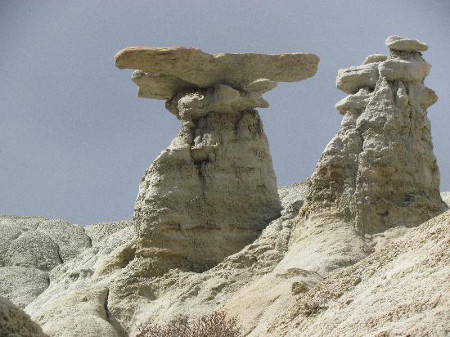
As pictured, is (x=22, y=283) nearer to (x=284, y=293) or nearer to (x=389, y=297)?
(x=284, y=293)

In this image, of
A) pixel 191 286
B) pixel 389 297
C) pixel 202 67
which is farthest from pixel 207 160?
pixel 389 297

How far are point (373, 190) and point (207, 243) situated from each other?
486cm

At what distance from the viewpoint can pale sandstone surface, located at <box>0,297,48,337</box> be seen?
8508mm

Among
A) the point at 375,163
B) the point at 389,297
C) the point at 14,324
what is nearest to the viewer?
the point at 14,324

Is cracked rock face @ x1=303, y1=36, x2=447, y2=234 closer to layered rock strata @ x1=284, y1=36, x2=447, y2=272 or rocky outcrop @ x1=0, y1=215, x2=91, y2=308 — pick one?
layered rock strata @ x1=284, y1=36, x2=447, y2=272

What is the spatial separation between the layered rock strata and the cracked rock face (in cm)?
1

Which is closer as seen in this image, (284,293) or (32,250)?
(284,293)

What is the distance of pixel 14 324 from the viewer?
8.66m

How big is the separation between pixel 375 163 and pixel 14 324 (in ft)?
35.5

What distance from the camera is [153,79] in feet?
80.5

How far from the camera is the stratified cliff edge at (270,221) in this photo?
39.5 ft

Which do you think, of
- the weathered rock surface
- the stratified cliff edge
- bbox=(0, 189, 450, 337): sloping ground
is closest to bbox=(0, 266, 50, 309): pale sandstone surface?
bbox=(0, 189, 450, 337): sloping ground

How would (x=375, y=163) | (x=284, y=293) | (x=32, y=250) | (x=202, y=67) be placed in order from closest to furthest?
(x=284, y=293) → (x=375, y=163) → (x=202, y=67) → (x=32, y=250)

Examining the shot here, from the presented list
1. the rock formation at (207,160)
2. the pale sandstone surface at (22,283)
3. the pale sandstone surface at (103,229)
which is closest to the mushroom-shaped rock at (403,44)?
the rock formation at (207,160)
